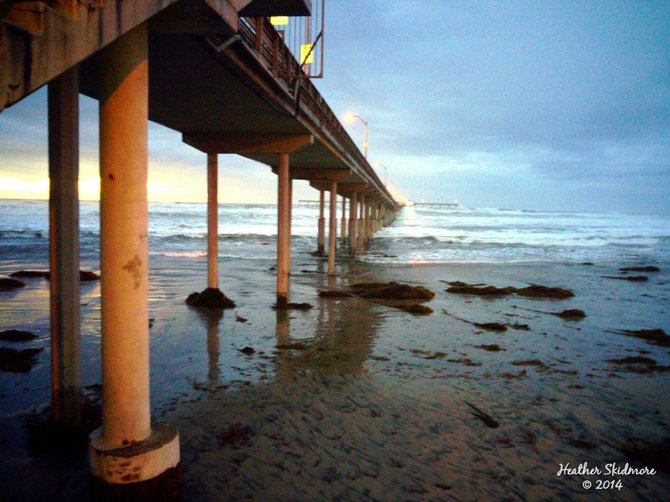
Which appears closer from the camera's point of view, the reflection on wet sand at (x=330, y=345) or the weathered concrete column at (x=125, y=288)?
the weathered concrete column at (x=125, y=288)

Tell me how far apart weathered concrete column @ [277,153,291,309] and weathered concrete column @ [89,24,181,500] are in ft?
29.3

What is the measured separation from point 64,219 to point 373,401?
4.35m

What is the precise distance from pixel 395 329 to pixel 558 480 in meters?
6.21

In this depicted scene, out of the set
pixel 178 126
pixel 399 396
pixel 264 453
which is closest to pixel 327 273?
pixel 178 126

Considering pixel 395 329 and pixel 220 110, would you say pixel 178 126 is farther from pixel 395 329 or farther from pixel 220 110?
pixel 395 329

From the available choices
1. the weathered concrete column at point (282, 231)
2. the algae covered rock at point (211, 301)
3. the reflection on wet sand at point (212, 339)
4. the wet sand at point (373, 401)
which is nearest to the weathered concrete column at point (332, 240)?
the weathered concrete column at point (282, 231)

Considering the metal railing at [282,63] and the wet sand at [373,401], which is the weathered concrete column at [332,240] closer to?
the metal railing at [282,63]

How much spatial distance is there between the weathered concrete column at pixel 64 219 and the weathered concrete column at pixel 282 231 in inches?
319

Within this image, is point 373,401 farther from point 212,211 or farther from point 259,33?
point 212,211

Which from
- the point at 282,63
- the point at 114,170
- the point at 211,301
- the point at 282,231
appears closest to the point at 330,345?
the point at 211,301

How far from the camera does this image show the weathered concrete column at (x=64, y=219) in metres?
4.76

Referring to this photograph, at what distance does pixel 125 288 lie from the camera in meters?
3.95

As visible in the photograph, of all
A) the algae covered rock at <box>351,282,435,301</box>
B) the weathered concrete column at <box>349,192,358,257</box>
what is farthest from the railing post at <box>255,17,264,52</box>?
the weathered concrete column at <box>349,192,358,257</box>

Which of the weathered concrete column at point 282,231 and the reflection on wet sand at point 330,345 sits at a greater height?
the weathered concrete column at point 282,231
